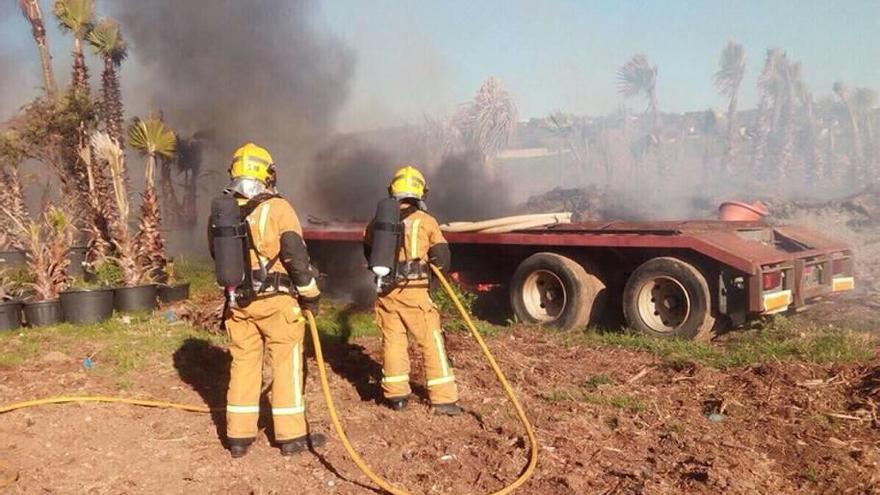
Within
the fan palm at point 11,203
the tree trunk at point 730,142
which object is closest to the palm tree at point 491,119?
the tree trunk at point 730,142

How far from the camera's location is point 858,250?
1303cm

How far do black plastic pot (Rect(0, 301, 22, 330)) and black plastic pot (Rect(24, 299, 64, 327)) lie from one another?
9 cm

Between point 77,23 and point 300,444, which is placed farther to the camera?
point 77,23

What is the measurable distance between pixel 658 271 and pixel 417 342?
2.92 metres

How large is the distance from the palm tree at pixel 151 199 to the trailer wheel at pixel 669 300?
246 inches

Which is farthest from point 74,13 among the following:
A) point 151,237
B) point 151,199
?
point 151,237

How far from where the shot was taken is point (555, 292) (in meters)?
7.74

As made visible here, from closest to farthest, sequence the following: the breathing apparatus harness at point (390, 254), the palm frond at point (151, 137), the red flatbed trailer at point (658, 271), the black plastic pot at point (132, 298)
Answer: the breathing apparatus harness at point (390, 254), the red flatbed trailer at point (658, 271), the black plastic pot at point (132, 298), the palm frond at point (151, 137)

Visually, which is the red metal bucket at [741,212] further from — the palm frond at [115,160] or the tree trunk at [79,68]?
the tree trunk at [79,68]

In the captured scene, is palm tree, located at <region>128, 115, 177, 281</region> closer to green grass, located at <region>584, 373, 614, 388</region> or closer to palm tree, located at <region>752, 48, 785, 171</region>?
green grass, located at <region>584, 373, 614, 388</region>

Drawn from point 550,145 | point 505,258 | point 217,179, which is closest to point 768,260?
point 505,258

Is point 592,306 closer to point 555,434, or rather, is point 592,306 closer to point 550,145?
point 555,434

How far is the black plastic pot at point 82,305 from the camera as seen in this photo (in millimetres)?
7965

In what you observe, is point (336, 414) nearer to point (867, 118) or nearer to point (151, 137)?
point (151, 137)
